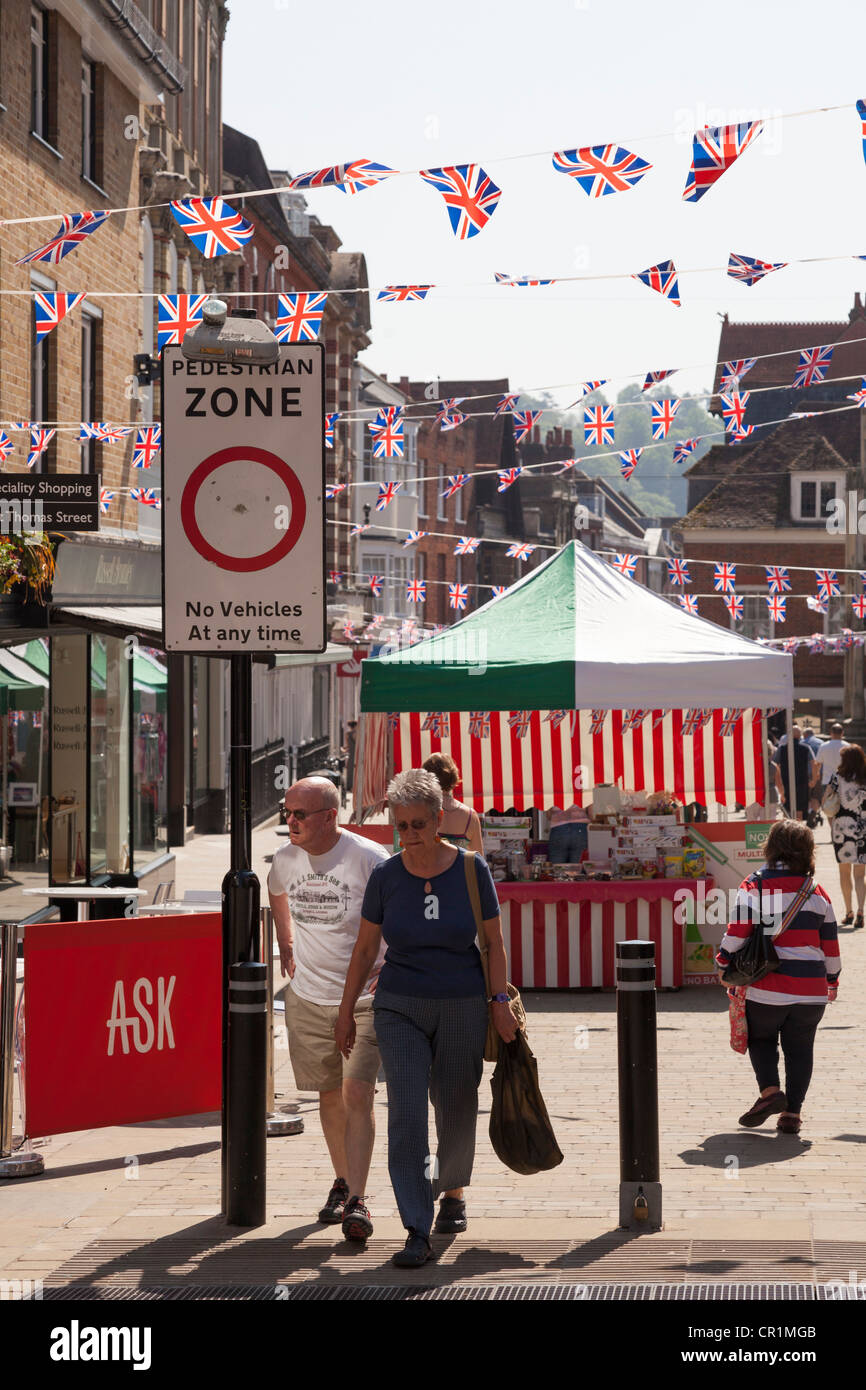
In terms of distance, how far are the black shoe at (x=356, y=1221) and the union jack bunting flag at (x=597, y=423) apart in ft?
42.1

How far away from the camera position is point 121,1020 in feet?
25.7

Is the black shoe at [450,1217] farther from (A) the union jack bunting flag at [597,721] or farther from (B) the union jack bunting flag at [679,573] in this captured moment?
(B) the union jack bunting flag at [679,573]

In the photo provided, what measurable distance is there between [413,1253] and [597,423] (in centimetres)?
1366

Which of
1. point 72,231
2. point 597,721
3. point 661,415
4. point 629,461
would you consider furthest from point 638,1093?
point 629,461

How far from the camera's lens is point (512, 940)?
1323 cm

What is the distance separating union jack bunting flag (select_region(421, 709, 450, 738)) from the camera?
18.1 metres

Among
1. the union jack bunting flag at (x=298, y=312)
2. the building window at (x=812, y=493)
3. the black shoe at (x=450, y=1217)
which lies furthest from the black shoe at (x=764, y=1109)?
the building window at (x=812, y=493)

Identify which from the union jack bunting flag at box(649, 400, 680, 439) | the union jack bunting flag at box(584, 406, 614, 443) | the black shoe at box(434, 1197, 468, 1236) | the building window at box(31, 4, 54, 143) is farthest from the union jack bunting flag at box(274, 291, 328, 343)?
the black shoe at box(434, 1197, 468, 1236)

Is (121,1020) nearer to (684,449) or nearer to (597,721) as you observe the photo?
(597,721)

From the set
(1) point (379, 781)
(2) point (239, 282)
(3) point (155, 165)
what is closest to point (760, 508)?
(2) point (239, 282)

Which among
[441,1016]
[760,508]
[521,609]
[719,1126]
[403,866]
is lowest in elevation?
[719,1126]
